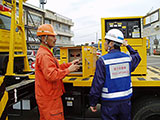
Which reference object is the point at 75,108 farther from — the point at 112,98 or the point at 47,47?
the point at 47,47

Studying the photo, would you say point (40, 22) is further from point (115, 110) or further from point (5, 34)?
point (115, 110)

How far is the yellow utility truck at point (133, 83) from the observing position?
8.88ft

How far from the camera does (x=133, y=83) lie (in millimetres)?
2760

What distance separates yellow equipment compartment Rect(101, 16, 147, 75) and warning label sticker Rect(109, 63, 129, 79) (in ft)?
4.39

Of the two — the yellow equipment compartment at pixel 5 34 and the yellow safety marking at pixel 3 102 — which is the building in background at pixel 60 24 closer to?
the yellow equipment compartment at pixel 5 34

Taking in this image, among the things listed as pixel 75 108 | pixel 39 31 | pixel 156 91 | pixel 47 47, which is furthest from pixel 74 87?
pixel 156 91

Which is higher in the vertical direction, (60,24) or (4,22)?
(60,24)

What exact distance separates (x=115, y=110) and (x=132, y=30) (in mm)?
2111

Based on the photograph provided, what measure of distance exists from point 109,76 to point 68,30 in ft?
171

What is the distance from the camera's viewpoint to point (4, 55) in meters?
3.59

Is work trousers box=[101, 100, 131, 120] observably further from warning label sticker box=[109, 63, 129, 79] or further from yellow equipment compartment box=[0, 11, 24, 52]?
yellow equipment compartment box=[0, 11, 24, 52]

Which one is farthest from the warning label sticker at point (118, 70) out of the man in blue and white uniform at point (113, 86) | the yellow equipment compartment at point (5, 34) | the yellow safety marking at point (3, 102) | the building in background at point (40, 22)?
the building in background at point (40, 22)

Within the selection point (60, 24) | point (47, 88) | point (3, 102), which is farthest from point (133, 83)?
point (60, 24)

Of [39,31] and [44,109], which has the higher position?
[39,31]
